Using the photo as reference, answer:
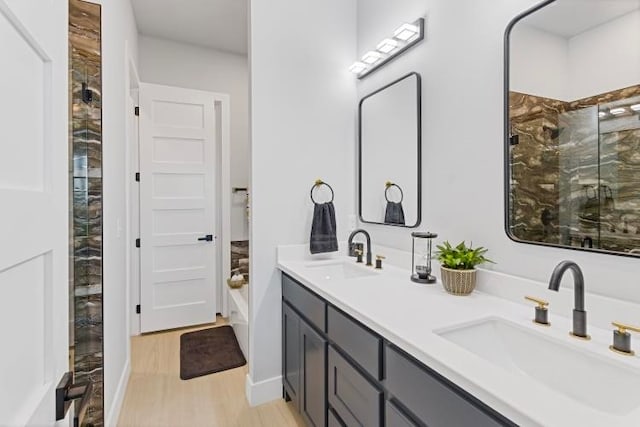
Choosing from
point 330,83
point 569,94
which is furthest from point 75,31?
point 569,94

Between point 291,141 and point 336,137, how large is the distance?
13.8 inches

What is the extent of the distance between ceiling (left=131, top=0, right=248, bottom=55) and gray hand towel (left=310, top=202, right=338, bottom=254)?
2.00 metres

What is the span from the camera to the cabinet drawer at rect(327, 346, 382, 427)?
3.81ft

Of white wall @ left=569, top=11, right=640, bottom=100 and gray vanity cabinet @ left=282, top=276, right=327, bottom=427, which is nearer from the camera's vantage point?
white wall @ left=569, top=11, right=640, bottom=100

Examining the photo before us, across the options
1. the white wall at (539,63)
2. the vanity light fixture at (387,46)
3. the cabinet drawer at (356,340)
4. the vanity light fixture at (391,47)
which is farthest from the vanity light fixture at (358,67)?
the cabinet drawer at (356,340)

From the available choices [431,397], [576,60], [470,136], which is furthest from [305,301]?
[576,60]

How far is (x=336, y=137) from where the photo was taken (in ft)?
7.78

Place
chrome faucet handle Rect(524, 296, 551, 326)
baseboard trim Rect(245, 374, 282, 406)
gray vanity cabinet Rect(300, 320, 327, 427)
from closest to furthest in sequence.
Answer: chrome faucet handle Rect(524, 296, 551, 326) → gray vanity cabinet Rect(300, 320, 327, 427) → baseboard trim Rect(245, 374, 282, 406)

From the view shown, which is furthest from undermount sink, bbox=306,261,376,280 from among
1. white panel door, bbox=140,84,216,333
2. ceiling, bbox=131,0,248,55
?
ceiling, bbox=131,0,248,55

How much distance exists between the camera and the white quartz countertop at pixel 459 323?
672 mm

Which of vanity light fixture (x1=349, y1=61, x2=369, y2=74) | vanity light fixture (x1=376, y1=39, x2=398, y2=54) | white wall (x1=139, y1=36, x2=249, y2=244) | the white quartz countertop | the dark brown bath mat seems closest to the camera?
the white quartz countertop

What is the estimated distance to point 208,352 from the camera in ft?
9.34

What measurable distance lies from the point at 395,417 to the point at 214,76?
144 inches

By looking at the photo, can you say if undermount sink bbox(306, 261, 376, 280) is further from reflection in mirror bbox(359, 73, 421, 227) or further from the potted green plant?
the potted green plant
